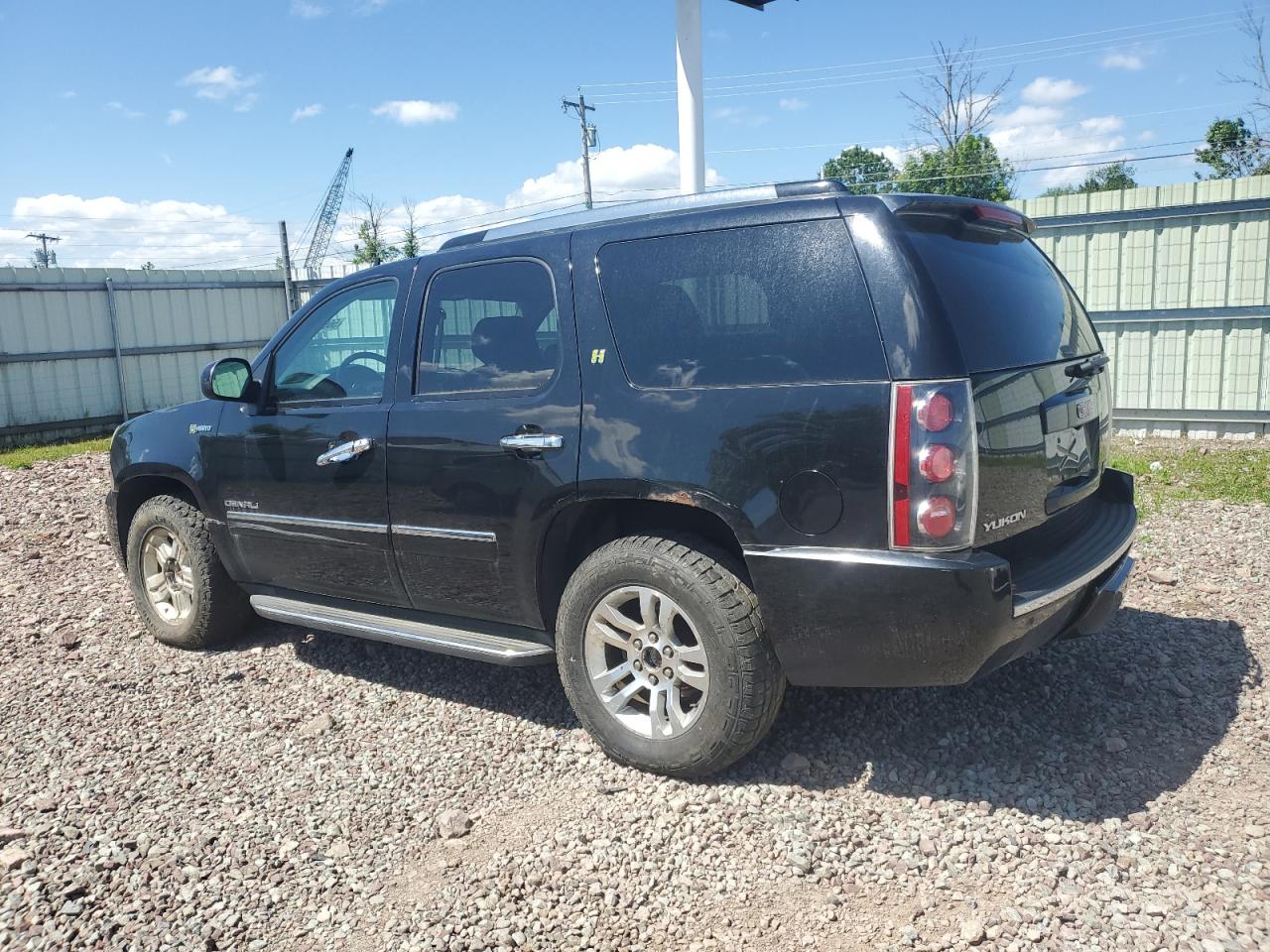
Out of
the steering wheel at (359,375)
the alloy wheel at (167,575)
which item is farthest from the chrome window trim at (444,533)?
the alloy wheel at (167,575)

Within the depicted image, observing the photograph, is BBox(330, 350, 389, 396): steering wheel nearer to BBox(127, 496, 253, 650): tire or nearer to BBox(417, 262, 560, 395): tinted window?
BBox(417, 262, 560, 395): tinted window

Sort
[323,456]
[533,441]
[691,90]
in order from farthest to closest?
[691,90]
[323,456]
[533,441]

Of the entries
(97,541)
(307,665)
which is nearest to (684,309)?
(307,665)

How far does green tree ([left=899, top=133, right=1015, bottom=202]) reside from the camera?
34062 millimetres

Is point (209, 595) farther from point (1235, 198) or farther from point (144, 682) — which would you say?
point (1235, 198)

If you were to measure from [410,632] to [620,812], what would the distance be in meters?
1.26

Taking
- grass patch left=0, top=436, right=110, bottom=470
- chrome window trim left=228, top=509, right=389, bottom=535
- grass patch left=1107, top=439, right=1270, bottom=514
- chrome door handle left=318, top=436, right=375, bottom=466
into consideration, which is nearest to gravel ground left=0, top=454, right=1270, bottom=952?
chrome window trim left=228, top=509, right=389, bottom=535

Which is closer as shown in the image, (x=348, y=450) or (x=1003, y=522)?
(x=1003, y=522)

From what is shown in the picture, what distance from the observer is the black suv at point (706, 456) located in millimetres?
2930

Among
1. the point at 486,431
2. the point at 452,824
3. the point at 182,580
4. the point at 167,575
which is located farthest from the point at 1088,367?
the point at 167,575

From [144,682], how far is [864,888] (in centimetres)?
359

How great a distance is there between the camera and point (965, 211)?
11.0 ft

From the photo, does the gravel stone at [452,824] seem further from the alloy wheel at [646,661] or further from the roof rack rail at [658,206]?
the roof rack rail at [658,206]

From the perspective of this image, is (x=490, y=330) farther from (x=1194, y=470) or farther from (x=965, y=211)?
(x=1194, y=470)
